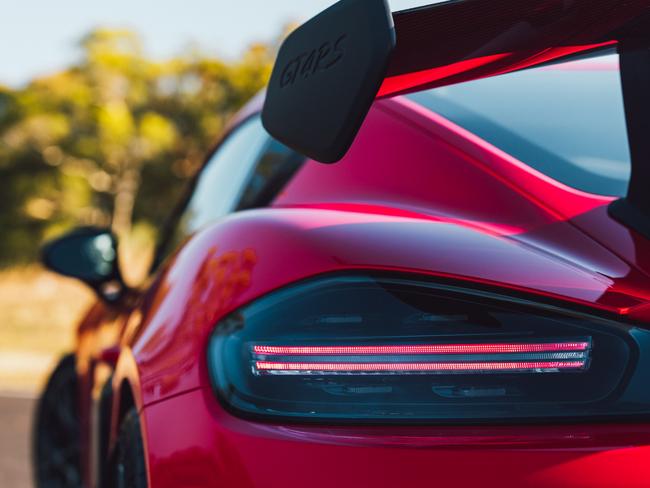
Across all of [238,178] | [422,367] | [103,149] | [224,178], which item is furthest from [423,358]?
[103,149]

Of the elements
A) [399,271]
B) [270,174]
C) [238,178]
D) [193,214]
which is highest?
[399,271]

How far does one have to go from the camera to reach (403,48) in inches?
49.0

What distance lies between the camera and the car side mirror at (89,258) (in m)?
3.41

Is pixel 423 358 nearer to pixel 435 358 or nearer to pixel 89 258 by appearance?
pixel 435 358

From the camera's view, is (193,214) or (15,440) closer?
(193,214)

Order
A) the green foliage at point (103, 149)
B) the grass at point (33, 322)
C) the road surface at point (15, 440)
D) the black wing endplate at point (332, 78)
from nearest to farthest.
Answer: the black wing endplate at point (332, 78) < the road surface at point (15, 440) < the grass at point (33, 322) < the green foliage at point (103, 149)

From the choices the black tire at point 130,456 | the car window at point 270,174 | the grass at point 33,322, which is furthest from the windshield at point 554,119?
the grass at point 33,322

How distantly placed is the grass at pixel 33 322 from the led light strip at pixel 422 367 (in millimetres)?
5386

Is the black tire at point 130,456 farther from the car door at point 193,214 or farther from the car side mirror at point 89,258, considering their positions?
the car side mirror at point 89,258

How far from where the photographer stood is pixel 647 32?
140 cm

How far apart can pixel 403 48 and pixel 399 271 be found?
1.17 feet

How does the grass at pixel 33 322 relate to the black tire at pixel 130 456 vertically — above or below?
below

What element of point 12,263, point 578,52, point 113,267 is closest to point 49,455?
point 113,267

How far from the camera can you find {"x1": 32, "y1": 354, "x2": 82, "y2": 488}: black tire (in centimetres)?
371
